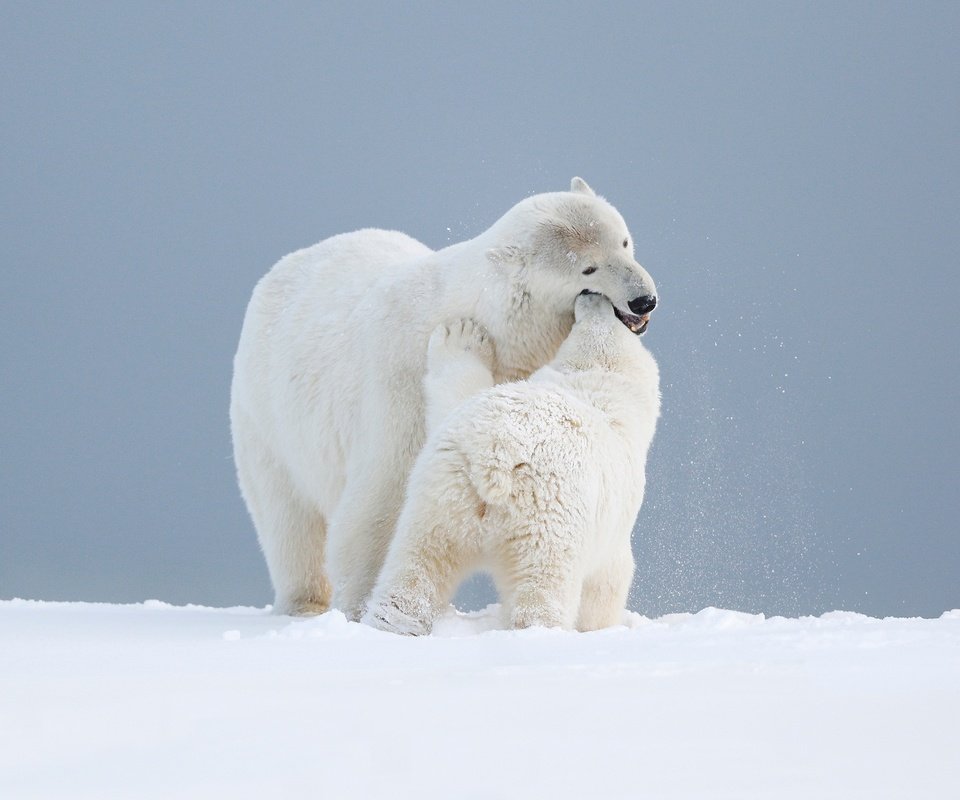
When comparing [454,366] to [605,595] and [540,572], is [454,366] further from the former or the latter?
[540,572]

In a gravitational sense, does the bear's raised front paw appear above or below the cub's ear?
below

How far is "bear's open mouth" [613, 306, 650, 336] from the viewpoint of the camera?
18.7 ft

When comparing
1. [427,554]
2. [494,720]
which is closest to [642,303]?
[427,554]

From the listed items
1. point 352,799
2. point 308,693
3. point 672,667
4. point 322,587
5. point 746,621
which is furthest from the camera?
point 322,587

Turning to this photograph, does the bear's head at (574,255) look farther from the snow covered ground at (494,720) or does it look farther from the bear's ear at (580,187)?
the snow covered ground at (494,720)

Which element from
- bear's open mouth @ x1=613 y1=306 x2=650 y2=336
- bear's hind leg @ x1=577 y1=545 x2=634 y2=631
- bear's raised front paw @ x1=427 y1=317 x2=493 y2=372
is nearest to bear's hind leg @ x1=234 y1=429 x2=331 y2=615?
bear's raised front paw @ x1=427 y1=317 x2=493 y2=372

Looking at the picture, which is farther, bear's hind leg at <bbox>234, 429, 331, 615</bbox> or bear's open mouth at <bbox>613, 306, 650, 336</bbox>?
bear's hind leg at <bbox>234, 429, 331, 615</bbox>

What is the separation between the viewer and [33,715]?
8.55ft

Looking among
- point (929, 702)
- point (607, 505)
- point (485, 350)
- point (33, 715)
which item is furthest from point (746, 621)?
point (33, 715)

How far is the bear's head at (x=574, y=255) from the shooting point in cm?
568

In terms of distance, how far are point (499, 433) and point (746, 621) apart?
4.29ft

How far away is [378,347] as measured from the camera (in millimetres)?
6180

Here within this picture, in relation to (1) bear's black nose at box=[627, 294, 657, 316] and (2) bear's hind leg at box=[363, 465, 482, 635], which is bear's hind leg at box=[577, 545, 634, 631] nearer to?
(2) bear's hind leg at box=[363, 465, 482, 635]

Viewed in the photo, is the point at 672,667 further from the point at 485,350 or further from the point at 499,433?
the point at 485,350
